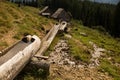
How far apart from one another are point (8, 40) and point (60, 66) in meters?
5.31

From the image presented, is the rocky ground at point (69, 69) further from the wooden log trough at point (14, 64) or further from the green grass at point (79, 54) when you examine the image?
the wooden log trough at point (14, 64)

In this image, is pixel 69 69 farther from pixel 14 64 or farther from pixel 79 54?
pixel 14 64

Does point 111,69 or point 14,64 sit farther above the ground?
point 14,64

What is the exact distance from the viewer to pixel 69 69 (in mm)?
14211

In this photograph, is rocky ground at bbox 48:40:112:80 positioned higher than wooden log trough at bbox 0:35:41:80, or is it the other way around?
wooden log trough at bbox 0:35:41:80

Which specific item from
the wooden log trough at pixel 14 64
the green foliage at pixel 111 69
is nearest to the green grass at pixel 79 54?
the green foliage at pixel 111 69

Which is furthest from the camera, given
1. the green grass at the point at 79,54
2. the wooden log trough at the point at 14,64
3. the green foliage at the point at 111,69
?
the green grass at the point at 79,54

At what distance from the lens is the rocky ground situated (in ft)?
43.0

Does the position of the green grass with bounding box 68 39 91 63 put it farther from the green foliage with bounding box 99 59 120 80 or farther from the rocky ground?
the green foliage with bounding box 99 59 120 80

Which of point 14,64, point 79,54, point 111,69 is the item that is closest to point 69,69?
point 111,69

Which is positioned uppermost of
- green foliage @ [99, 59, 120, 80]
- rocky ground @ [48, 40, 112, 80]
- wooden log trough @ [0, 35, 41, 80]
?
wooden log trough @ [0, 35, 41, 80]

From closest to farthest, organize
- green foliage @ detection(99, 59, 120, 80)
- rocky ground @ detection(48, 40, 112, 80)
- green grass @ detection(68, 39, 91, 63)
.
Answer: rocky ground @ detection(48, 40, 112, 80) < green foliage @ detection(99, 59, 120, 80) < green grass @ detection(68, 39, 91, 63)

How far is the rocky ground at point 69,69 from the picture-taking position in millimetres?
13117

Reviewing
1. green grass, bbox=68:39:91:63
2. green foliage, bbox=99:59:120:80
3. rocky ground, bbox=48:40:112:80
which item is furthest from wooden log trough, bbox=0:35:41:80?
green foliage, bbox=99:59:120:80
